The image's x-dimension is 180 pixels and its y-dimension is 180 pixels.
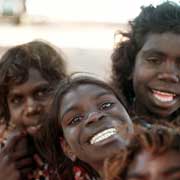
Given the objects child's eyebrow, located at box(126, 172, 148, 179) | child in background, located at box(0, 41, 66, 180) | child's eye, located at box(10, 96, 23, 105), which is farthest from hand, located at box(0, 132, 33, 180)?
child's eyebrow, located at box(126, 172, 148, 179)

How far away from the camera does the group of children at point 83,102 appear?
1.76 m

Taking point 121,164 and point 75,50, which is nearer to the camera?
point 121,164

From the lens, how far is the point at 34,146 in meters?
2.08

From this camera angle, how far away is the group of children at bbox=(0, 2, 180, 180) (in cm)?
176

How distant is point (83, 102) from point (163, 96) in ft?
1.30

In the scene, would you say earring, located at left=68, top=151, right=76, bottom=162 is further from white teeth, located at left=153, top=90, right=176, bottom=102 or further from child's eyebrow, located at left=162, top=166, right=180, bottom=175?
child's eyebrow, located at left=162, top=166, right=180, bottom=175

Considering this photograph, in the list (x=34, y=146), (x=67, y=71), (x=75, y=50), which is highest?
(x=67, y=71)

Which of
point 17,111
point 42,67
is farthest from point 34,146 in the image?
point 42,67

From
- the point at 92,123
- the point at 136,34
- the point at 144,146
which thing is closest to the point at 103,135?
the point at 92,123

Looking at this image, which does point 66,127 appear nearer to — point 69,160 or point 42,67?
point 69,160

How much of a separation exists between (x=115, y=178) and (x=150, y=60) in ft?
2.62

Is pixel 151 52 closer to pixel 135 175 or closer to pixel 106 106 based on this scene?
pixel 106 106

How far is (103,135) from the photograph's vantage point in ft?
5.63

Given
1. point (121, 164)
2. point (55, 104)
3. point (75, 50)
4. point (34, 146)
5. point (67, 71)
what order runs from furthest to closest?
1. point (75, 50)
2. point (67, 71)
3. point (34, 146)
4. point (55, 104)
5. point (121, 164)
